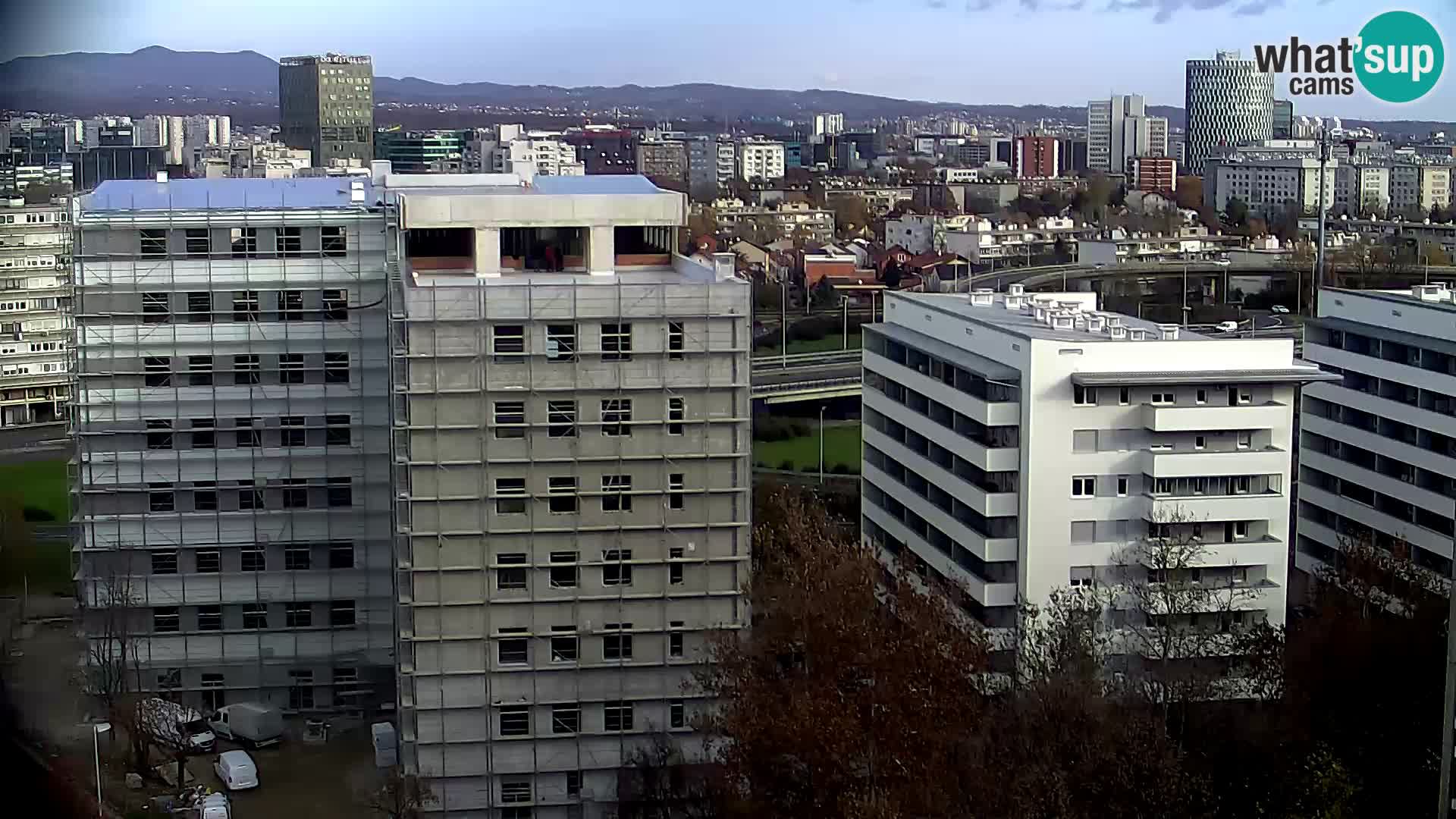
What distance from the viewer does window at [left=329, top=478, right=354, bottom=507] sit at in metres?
5.66

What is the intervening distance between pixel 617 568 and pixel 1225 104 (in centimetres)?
2347

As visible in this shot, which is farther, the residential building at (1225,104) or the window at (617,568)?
the residential building at (1225,104)

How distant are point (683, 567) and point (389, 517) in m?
1.30

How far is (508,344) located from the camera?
454 cm

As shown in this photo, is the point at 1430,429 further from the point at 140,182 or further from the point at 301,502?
the point at 140,182

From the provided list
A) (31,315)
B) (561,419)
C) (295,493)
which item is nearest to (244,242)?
(295,493)

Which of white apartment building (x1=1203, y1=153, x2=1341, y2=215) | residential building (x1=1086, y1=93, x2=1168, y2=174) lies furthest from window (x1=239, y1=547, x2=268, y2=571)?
residential building (x1=1086, y1=93, x2=1168, y2=174)

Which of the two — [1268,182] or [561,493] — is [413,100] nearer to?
[1268,182]

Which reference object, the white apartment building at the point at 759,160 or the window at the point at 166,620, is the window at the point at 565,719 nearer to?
the window at the point at 166,620

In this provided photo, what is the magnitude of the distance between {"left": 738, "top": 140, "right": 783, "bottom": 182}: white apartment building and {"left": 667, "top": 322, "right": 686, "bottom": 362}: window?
2321 cm

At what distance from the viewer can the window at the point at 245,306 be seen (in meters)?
5.57

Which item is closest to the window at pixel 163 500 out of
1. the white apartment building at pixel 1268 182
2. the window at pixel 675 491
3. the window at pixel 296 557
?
the window at pixel 296 557

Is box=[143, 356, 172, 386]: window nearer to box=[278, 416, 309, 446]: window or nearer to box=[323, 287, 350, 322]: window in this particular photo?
box=[278, 416, 309, 446]: window

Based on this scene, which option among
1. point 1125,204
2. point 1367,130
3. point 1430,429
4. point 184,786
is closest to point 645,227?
point 184,786
